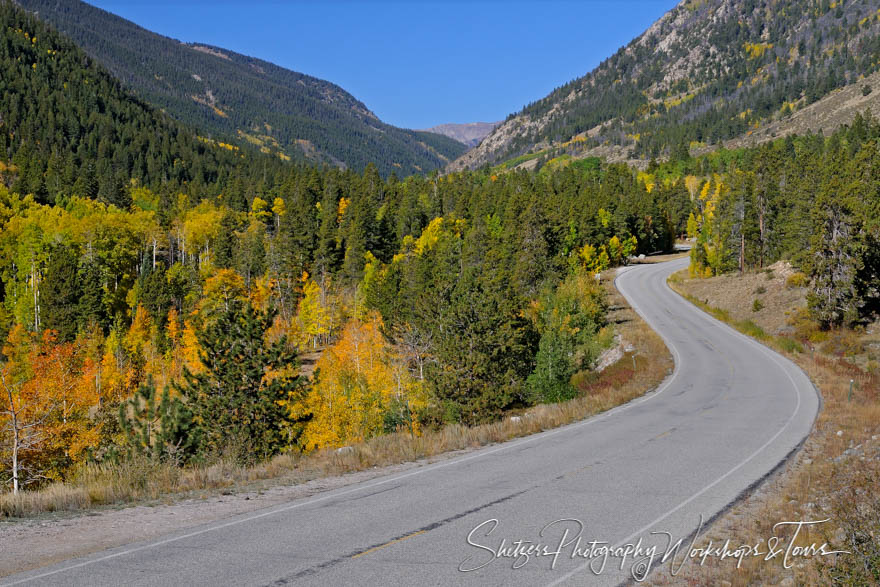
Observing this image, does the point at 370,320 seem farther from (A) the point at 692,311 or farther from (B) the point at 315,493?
(B) the point at 315,493

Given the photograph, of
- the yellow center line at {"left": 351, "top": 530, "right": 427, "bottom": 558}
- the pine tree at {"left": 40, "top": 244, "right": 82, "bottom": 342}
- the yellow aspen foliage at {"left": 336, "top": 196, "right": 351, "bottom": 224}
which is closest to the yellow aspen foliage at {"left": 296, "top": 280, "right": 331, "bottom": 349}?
the yellow aspen foliage at {"left": 336, "top": 196, "right": 351, "bottom": 224}

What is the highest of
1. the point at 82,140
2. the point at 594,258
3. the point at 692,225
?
the point at 82,140

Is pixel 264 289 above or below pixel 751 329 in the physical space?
above

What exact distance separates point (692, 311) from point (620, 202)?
4974cm

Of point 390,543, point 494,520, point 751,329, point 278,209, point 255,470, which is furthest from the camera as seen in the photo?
point 278,209

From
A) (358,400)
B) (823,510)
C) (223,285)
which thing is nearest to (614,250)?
(223,285)

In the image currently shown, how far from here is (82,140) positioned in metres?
145

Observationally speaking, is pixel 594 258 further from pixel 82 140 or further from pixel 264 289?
pixel 82 140

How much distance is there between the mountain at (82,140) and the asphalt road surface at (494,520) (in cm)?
11184

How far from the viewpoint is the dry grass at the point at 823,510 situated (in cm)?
654

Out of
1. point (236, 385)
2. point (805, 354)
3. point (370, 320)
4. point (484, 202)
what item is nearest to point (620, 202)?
point (484, 202)

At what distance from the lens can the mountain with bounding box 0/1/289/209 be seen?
11069 centimetres

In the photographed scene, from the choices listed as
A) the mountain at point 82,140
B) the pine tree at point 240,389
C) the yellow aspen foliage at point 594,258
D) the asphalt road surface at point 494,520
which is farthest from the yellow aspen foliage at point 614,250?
the asphalt road surface at point 494,520

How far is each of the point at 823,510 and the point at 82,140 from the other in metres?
174
